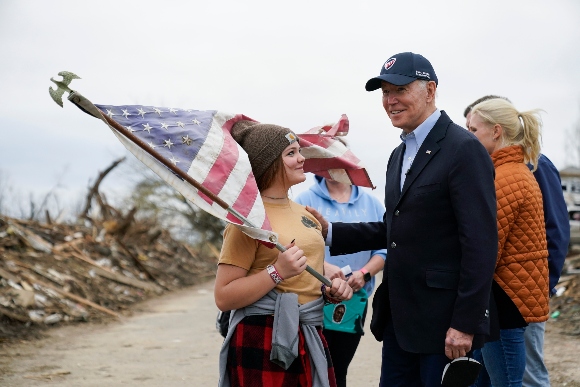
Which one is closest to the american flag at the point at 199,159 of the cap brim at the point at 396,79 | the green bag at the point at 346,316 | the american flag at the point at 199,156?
the american flag at the point at 199,156

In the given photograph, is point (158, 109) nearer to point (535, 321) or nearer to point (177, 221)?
point (535, 321)

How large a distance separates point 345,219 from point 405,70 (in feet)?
5.65

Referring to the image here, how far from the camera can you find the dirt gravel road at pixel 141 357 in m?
7.25

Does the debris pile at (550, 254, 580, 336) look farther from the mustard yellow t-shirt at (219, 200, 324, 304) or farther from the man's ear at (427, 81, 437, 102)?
the mustard yellow t-shirt at (219, 200, 324, 304)

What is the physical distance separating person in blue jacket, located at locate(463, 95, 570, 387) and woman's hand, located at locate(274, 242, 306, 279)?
1.78m

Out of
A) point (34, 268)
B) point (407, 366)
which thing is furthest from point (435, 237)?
point (34, 268)

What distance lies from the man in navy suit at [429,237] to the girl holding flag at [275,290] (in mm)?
372

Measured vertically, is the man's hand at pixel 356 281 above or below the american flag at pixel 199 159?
below

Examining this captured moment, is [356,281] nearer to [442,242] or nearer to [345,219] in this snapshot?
[345,219]

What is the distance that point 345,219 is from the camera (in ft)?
17.2

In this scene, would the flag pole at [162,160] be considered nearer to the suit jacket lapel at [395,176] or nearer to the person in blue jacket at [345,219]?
the suit jacket lapel at [395,176]

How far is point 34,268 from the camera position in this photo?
12.3 metres

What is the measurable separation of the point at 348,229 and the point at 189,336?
21.5ft

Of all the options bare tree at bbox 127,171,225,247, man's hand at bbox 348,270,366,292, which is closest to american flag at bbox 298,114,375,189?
man's hand at bbox 348,270,366,292
